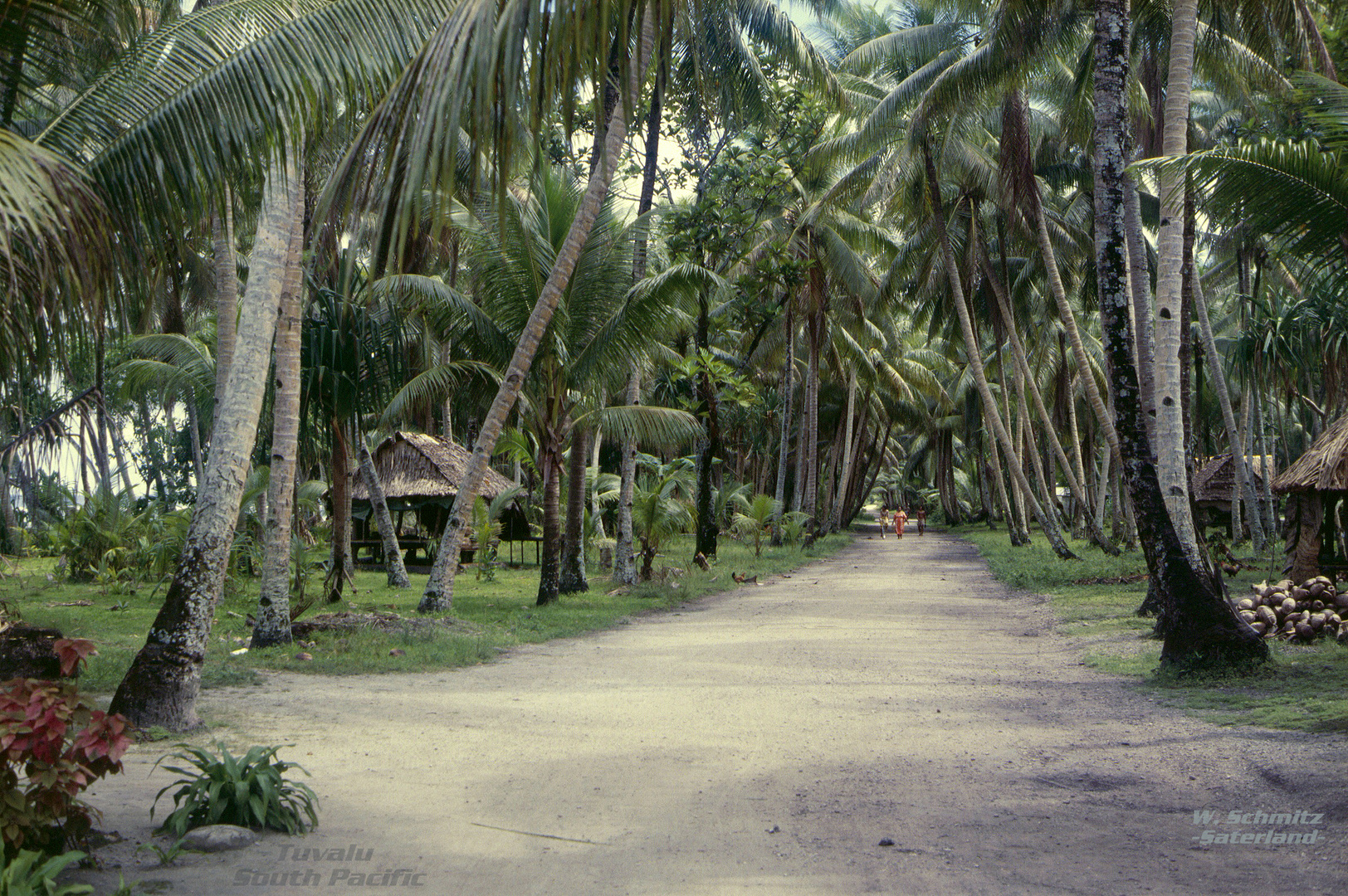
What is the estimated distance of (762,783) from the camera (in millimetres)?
5105

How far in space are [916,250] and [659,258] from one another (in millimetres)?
8253

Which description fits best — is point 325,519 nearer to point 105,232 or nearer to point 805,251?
point 805,251

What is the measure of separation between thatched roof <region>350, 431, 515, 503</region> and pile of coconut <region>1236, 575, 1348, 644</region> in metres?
14.7

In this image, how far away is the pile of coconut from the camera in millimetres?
9375

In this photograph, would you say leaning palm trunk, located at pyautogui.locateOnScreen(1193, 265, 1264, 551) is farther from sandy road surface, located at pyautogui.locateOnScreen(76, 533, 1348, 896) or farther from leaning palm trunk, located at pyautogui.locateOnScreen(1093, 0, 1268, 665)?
sandy road surface, located at pyautogui.locateOnScreen(76, 533, 1348, 896)

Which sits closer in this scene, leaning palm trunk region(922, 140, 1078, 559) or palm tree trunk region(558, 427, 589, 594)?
palm tree trunk region(558, 427, 589, 594)

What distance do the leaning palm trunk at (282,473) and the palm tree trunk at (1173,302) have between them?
8.54 meters

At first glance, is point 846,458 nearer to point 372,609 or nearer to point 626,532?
point 626,532

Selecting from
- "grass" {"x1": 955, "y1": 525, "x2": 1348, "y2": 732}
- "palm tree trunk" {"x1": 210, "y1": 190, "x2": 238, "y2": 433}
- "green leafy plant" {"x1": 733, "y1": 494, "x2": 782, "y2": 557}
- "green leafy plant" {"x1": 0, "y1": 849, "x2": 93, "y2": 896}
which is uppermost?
"palm tree trunk" {"x1": 210, "y1": 190, "x2": 238, "y2": 433}

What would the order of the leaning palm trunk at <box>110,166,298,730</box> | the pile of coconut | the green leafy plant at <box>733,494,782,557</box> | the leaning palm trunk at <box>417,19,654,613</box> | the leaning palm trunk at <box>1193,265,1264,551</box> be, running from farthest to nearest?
the green leafy plant at <box>733,494,782,557</box> → the leaning palm trunk at <box>1193,265,1264,551</box> → the leaning palm trunk at <box>417,19,654,613</box> → the pile of coconut → the leaning palm trunk at <box>110,166,298,730</box>

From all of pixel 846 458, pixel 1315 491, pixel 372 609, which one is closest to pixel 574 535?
pixel 372 609

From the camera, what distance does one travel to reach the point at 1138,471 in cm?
872

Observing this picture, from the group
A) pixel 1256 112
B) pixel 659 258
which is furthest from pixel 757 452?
pixel 1256 112

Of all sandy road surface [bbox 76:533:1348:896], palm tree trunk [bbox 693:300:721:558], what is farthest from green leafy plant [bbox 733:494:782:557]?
sandy road surface [bbox 76:533:1348:896]
